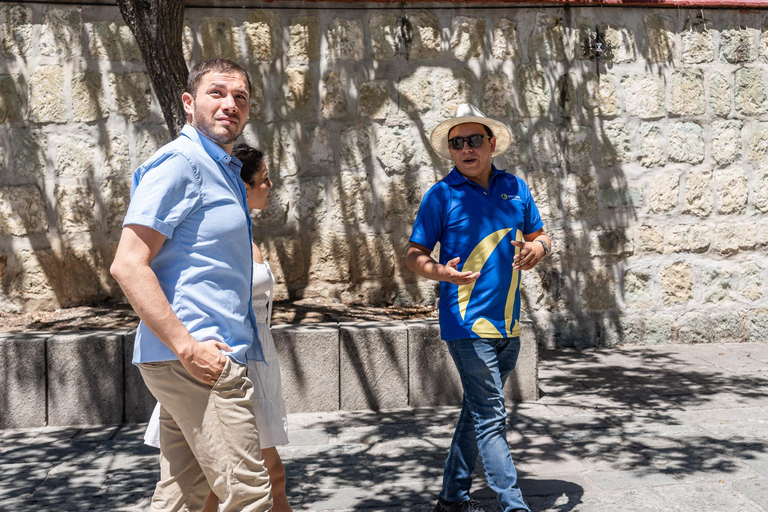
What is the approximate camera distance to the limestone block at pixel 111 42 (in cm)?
684

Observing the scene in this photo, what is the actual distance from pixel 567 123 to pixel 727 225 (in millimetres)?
1852

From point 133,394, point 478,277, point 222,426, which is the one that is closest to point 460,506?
point 478,277

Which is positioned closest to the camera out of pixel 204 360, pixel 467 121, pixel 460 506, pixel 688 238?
pixel 204 360

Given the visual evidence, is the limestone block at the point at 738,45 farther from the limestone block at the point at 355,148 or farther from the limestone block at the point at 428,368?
the limestone block at the point at 428,368

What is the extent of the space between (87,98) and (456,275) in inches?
190

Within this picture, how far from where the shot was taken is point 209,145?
2535mm

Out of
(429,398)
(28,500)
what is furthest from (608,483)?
(28,500)

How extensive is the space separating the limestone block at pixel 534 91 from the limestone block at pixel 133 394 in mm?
4071

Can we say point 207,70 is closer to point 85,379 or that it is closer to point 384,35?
point 85,379

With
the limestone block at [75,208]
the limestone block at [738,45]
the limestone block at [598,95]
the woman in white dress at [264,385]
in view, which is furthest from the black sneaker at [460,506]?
the limestone block at [738,45]

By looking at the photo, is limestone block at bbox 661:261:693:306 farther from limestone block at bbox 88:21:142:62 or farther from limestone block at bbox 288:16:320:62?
limestone block at bbox 88:21:142:62

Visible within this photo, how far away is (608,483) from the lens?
13.4 feet

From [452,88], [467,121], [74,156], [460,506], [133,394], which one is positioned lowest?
[460,506]

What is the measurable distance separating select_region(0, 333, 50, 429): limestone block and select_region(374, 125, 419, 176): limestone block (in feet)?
10.7
